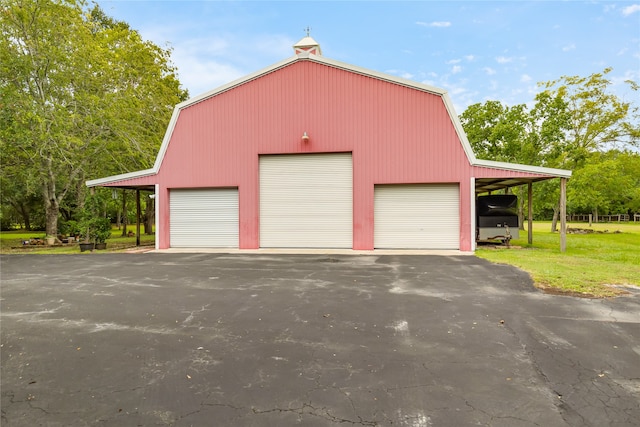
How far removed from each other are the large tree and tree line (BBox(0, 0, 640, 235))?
47mm

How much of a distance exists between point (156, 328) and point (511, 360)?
3747 mm

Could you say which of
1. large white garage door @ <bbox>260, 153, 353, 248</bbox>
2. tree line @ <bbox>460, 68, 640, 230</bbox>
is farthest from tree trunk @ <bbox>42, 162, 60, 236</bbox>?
tree line @ <bbox>460, 68, 640, 230</bbox>

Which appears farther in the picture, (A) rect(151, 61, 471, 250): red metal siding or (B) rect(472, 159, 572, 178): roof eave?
(A) rect(151, 61, 471, 250): red metal siding

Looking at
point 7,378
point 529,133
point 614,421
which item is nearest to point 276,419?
point 614,421

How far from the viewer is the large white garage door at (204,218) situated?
13383 mm

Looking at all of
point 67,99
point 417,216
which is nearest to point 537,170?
point 417,216

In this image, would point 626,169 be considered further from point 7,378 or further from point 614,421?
point 7,378

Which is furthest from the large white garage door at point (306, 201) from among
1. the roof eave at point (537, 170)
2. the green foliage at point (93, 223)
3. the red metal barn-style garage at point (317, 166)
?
the green foliage at point (93, 223)

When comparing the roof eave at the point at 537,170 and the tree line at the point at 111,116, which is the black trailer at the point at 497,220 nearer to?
the roof eave at the point at 537,170

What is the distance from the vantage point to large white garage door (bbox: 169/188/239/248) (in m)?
13.4

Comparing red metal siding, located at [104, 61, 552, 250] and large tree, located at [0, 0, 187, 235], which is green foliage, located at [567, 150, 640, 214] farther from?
large tree, located at [0, 0, 187, 235]

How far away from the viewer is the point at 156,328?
4.06m

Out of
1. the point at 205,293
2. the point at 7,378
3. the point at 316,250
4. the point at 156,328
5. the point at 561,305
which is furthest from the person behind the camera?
the point at 316,250

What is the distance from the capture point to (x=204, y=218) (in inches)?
533
